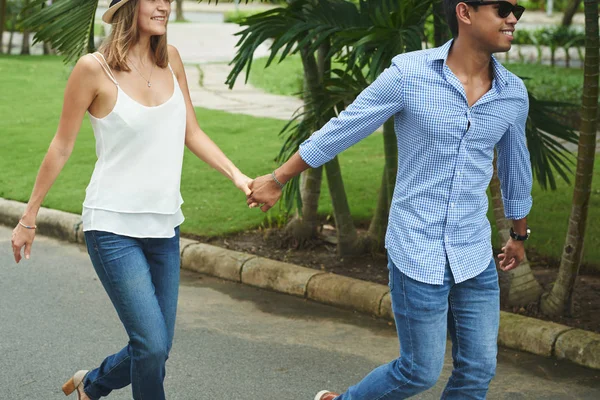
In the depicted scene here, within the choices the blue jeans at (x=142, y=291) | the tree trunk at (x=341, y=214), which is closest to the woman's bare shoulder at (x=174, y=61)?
the blue jeans at (x=142, y=291)

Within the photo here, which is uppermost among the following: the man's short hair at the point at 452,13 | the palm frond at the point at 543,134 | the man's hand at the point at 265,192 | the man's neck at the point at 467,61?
the man's short hair at the point at 452,13

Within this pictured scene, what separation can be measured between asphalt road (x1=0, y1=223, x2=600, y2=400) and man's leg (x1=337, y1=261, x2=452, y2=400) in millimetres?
1402

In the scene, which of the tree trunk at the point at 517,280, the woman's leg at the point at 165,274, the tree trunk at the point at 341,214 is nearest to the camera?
the woman's leg at the point at 165,274

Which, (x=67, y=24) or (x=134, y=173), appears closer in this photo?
(x=134, y=173)

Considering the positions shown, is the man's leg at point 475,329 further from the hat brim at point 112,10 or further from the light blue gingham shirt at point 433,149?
the hat brim at point 112,10

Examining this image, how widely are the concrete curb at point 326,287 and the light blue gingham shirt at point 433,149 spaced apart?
207cm

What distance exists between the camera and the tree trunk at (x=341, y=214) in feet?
23.4

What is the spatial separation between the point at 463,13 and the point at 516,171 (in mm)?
624

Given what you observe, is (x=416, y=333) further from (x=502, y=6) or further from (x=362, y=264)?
(x=362, y=264)

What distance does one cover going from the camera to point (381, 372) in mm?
3680

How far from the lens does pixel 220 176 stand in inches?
401

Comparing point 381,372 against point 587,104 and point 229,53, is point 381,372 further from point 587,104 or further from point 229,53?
point 229,53

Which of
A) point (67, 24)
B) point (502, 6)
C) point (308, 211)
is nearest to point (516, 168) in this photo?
point (502, 6)

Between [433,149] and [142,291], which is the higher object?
[433,149]
